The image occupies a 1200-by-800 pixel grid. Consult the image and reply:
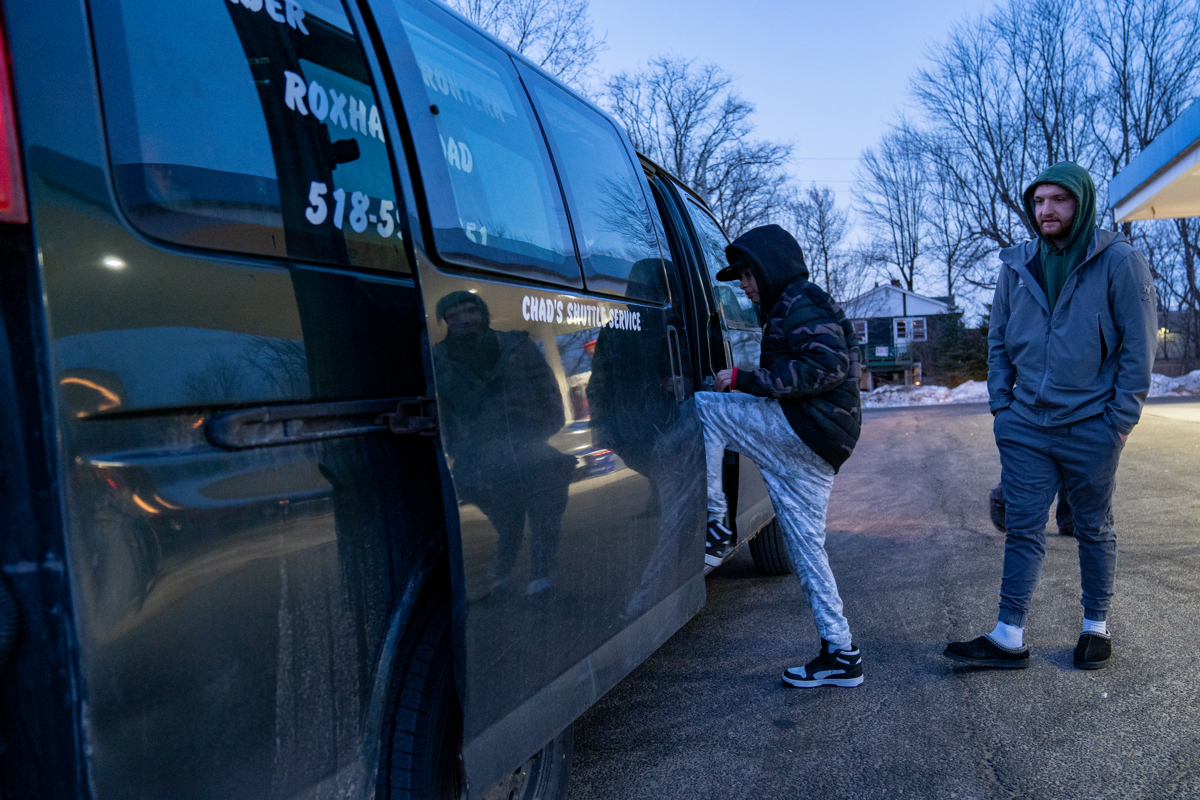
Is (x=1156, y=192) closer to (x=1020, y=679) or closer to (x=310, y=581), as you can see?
(x=1020, y=679)

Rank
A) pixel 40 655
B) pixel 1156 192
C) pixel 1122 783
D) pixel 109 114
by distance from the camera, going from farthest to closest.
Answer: pixel 1156 192
pixel 1122 783
pixel 109 114
pixel 40 655

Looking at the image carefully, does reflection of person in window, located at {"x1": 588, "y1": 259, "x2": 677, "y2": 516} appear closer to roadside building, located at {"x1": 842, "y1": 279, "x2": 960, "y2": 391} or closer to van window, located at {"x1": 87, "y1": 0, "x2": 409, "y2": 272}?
van window, located at {"x1": 87, "y1": 0, "x2": 409, "y2": 272}

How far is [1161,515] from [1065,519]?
141 centimetres

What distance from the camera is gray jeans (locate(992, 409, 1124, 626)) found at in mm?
3367

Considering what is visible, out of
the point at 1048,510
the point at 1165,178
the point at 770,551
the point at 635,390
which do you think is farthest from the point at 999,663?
the point at 1165,178

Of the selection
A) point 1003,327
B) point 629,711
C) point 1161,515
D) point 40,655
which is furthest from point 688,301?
point 1161,515

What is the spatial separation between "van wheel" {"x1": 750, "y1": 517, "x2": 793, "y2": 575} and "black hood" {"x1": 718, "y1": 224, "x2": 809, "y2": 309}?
186 centimetres

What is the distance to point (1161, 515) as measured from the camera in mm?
6008

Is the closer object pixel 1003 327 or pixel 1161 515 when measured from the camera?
pixel 1003 327

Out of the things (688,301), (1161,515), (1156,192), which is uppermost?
(1156,192)

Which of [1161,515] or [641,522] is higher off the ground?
[641,522]

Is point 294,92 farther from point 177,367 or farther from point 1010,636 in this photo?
point 1010,636

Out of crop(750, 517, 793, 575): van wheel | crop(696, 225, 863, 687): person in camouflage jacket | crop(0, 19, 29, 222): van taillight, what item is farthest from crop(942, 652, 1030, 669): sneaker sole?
crop(0, 19, 29, 222): van taillight

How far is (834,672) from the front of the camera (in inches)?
130
